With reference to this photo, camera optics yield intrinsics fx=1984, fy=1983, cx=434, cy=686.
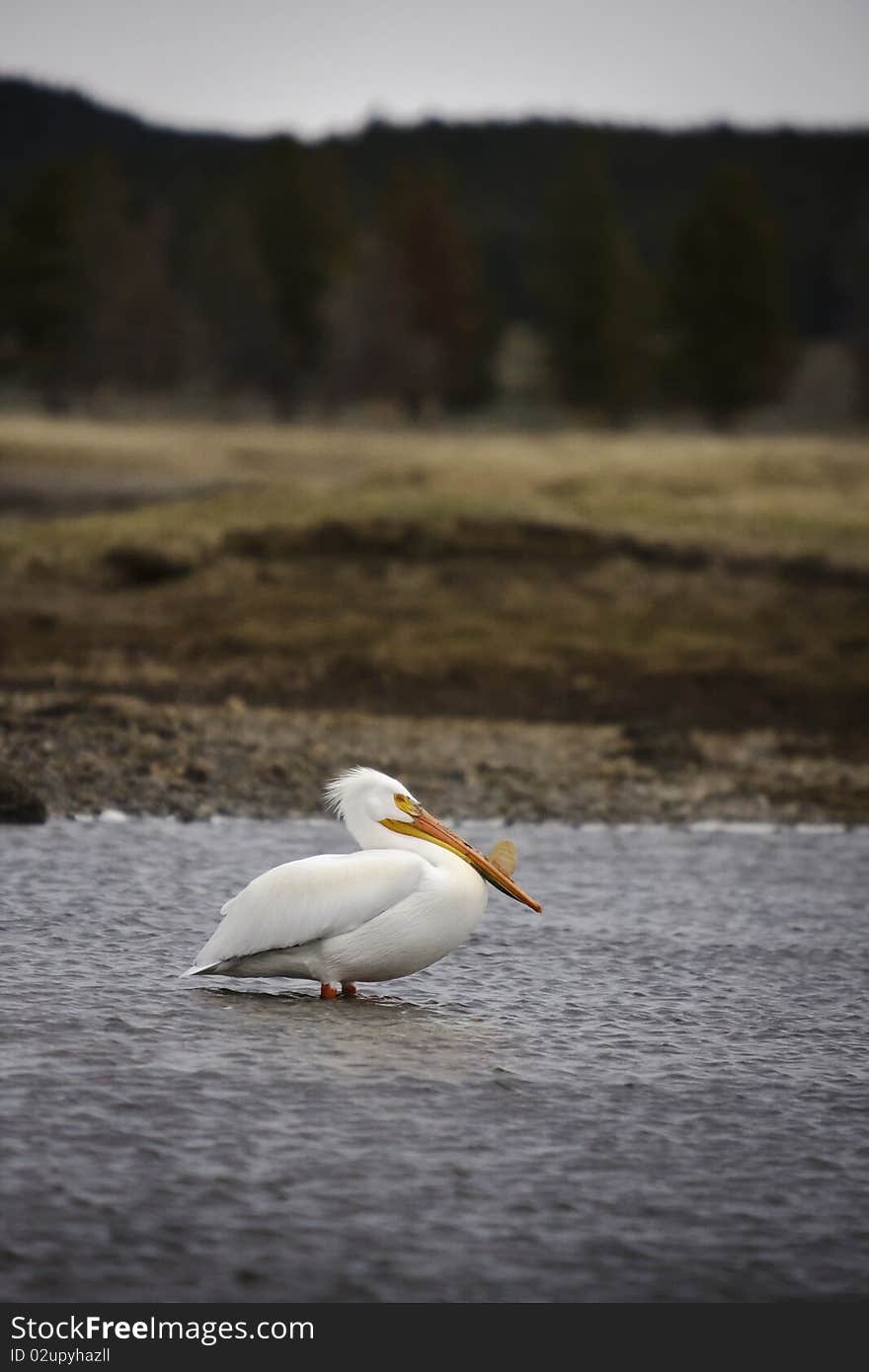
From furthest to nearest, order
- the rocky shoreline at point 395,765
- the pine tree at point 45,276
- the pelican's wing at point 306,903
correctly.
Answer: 1. the pine tree at point 45,276
2. the rocky shoreline at point 395,765
3. the pelican's wing at point 306,903

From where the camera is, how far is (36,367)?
251 feet

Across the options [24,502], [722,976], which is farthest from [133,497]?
[722,976]

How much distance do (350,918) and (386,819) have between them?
2.11 feet

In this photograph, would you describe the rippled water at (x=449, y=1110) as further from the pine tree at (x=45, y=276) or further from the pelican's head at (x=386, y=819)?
the pine tree at (x=45, y=276)

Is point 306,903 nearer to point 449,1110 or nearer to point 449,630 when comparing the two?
point 449,1110

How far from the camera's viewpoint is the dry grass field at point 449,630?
14.9 m

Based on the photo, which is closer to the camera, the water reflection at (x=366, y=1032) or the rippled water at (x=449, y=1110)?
the rippled water at (x=449, y=1110)

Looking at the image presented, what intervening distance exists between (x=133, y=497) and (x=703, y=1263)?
2695 centimetres

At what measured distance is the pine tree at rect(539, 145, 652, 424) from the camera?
74.6 meters

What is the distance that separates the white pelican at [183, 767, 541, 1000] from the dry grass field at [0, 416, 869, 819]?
5.05 meters

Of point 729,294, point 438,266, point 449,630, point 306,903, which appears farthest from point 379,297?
point 306,903

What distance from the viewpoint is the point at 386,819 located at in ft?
28.7

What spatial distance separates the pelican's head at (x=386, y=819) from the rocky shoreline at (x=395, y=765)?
4368 mm

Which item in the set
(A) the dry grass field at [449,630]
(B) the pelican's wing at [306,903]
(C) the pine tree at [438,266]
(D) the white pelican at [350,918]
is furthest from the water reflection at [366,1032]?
(C) the pine tree at [438,266]
